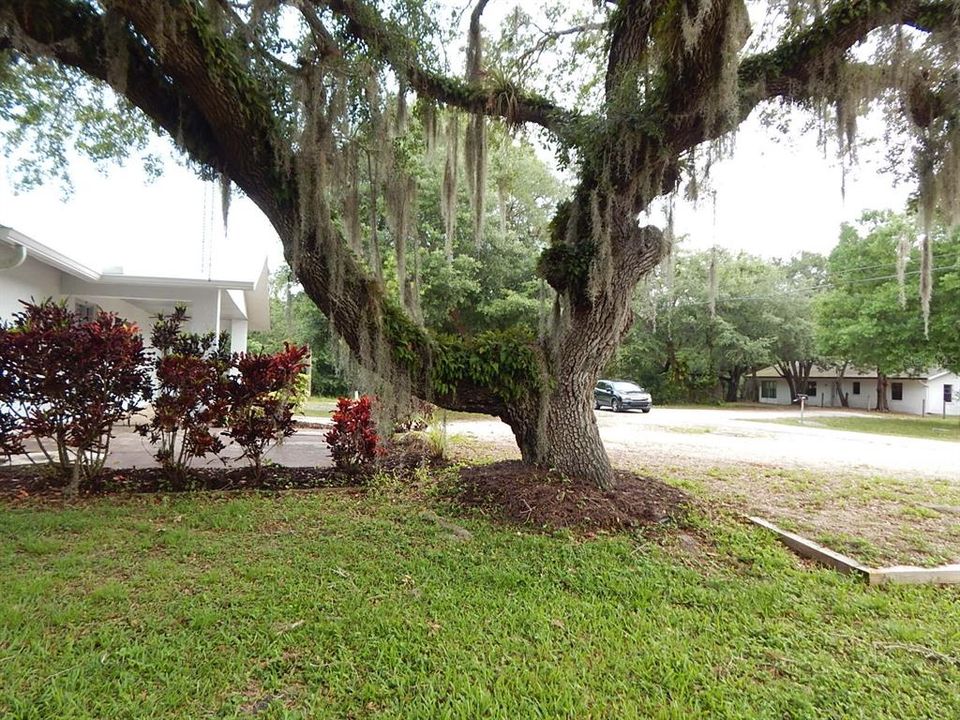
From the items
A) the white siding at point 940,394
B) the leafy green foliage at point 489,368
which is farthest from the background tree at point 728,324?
the leafy green foliage at point 489,368

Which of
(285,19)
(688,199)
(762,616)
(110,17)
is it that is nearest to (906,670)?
(762,616)

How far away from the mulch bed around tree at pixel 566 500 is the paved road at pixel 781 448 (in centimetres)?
297

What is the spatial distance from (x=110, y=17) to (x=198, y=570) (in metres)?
3.65

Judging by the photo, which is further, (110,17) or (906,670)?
(110,17)

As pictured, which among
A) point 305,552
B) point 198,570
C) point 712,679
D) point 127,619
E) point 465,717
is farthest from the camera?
point 305,552

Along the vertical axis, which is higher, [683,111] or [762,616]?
[683,111]

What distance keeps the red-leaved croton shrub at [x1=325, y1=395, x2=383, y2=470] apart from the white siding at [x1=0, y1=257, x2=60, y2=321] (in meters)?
4.78

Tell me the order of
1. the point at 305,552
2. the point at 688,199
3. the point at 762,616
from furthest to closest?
the point at 688,199 < the point at 305,552 < the point at 762,616

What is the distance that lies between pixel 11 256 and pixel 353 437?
17.7 feet

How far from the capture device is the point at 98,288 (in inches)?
355

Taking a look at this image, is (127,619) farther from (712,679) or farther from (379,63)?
(379,63)

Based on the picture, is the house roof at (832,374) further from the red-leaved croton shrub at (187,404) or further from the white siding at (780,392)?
the red-leaved croton shrub at (187,404)

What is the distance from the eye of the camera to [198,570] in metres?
2.88

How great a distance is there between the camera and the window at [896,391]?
26750 millimetres
